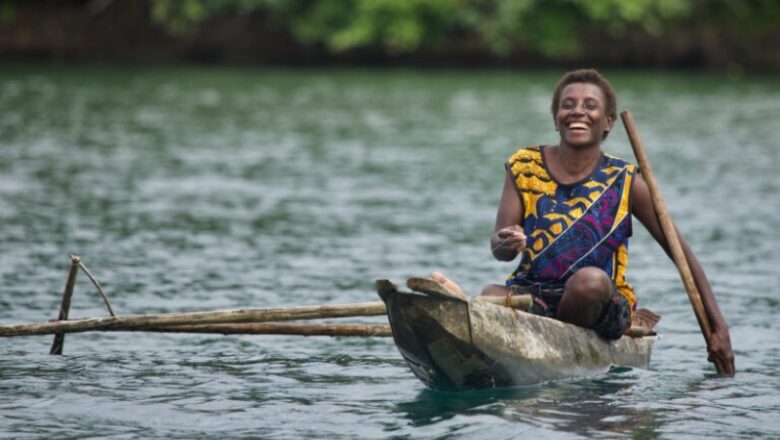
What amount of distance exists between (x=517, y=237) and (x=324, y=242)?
5984mm

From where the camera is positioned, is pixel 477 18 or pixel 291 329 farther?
pixel 477 18

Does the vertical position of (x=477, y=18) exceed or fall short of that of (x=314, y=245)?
it exceeds it

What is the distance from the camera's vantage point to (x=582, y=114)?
6820 mm

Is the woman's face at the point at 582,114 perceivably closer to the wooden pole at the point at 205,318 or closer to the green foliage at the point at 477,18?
the wooden pole at the point at 205,318

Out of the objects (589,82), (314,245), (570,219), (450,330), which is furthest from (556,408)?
(314,245)

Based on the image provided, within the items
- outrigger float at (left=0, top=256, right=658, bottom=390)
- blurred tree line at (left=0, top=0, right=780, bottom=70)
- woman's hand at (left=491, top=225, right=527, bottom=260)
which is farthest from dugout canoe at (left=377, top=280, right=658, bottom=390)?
blurred tree line at (left=0, top=0, right=780, bottom=70)

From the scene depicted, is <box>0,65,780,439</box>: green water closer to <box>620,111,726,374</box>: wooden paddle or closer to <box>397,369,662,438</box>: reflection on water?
<box>397,369,662,438</box>: reflection on water

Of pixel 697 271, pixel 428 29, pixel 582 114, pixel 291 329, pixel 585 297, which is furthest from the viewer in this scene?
pixel 428 29

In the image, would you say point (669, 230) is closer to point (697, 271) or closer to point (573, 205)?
point (697, 271)

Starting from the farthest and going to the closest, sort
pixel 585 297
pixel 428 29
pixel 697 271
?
pixel 428 29 → pixel 697 271 → pixel 585 297

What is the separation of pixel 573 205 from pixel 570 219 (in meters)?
0.07

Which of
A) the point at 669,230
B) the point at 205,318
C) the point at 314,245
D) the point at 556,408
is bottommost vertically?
the point at 556,408

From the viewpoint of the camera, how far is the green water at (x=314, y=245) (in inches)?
258

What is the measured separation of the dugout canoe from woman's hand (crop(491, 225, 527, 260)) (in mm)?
246
